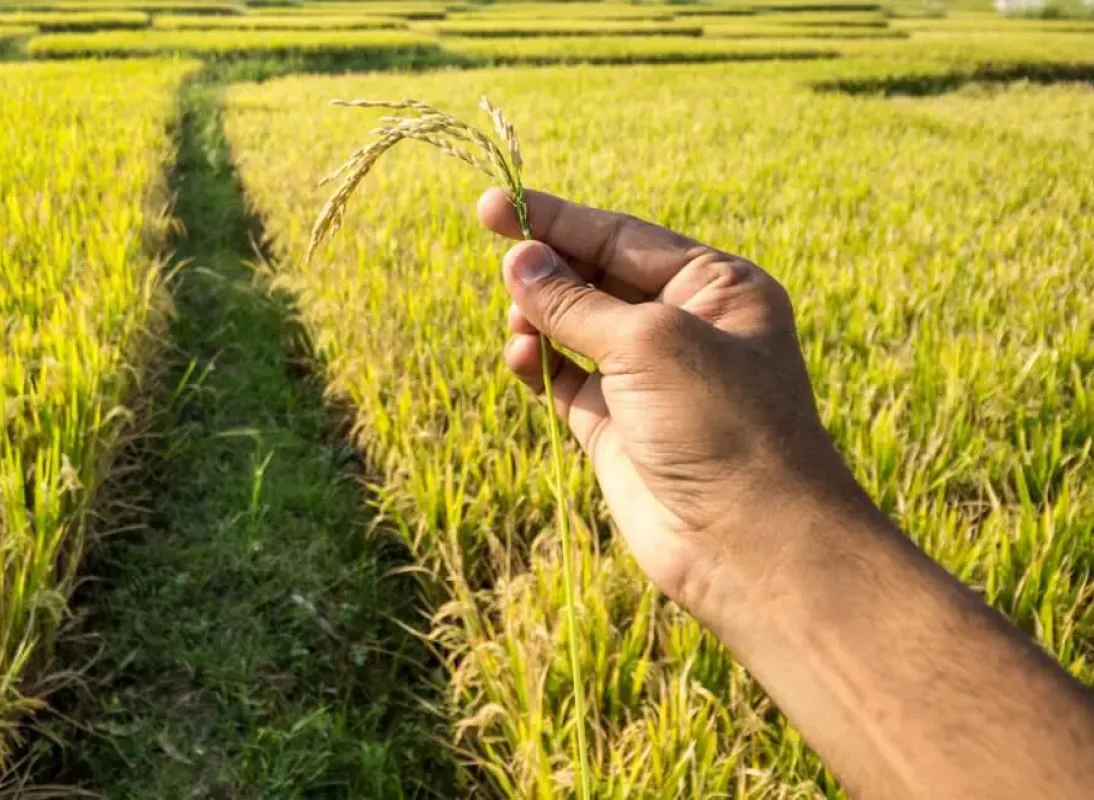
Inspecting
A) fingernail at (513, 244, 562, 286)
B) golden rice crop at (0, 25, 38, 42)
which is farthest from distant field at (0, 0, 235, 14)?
fingernail at (513, 244, 562, 286)

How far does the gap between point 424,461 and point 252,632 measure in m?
0.61

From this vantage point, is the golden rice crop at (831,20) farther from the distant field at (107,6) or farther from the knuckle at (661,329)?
the knuckle at (661,329)

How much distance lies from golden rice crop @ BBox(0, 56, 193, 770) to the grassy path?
0.20 metres

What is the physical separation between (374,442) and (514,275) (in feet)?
5.00

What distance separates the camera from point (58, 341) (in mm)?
2447

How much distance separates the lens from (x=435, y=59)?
17156 mm

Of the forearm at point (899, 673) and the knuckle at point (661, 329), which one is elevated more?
the knuckle at point (661, 329)

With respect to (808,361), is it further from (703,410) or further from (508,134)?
(508,134)

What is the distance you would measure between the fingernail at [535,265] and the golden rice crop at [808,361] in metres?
0.64

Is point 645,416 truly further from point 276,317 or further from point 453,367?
point 276,317

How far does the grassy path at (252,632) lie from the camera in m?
1.79

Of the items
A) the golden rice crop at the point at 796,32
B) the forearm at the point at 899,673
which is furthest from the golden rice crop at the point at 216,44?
the forearm at the point at 899,673

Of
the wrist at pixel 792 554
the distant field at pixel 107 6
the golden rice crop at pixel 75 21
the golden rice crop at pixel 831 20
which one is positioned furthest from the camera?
the golden rice crop at pixel 831 20

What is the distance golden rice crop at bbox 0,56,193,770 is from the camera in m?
1.80
